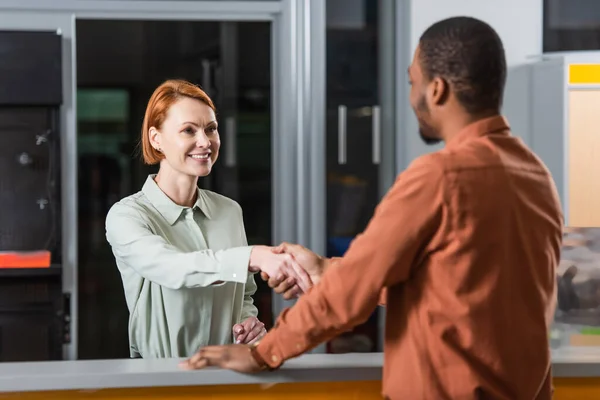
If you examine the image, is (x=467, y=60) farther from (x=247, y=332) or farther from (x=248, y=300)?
(x=248, y=300)

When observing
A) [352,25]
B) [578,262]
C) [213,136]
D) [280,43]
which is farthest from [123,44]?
[578,262]

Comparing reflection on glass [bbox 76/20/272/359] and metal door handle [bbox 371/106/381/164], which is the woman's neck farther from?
metal door handle [bbox 371/106/381/164]

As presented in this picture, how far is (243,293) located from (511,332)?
1.06 metres

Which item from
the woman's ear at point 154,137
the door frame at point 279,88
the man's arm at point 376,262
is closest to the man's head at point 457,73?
the man's arm at point 376,262

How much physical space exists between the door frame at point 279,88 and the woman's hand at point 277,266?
2.18m

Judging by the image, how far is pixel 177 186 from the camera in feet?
7.84

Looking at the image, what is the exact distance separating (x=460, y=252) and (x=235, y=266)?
26.0 inches

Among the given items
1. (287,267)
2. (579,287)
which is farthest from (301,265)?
(579,287)

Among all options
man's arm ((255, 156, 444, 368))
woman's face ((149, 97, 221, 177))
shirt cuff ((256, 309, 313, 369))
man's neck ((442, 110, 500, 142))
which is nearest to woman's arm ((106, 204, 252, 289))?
woman's face ((149, 97, 221, 177))

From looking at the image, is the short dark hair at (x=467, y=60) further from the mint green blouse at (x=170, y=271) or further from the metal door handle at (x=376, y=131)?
the metal door handle at (x=376, y=131)

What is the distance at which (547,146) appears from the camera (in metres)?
4.07

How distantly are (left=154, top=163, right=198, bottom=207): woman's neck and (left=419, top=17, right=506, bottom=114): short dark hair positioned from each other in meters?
1.06

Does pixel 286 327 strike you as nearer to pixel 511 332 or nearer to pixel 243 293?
pixel 511 332

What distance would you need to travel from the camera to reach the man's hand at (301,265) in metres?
2.08
